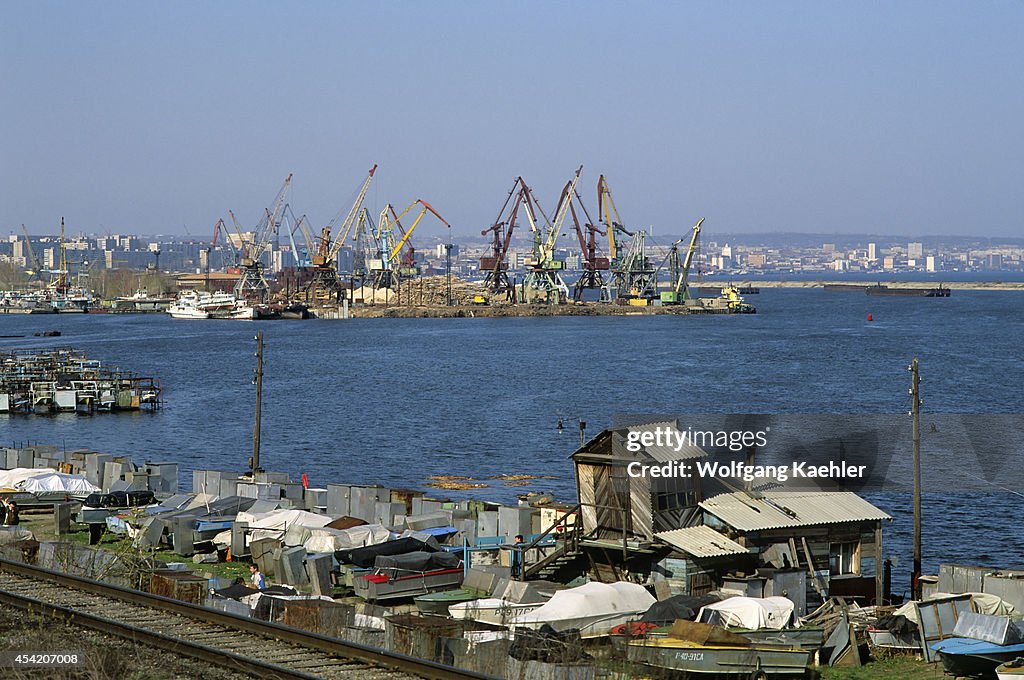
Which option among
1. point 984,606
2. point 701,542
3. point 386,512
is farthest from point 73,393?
point 984,606

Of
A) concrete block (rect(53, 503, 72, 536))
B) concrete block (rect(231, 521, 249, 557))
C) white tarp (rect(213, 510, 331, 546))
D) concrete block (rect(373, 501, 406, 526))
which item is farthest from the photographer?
concrete block (rect(373, 501, 406, 526))

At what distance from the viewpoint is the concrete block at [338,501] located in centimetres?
2191

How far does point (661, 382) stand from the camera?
64.6 m

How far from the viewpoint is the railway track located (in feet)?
31.6

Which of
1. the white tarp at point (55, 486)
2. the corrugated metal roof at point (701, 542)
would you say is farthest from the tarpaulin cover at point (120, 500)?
the corrugated metal roof at point (701, 542)

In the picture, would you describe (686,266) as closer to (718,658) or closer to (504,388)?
(504,388)

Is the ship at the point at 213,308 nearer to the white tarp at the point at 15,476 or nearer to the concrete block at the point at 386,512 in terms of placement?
the white tarp at the point at 15,476

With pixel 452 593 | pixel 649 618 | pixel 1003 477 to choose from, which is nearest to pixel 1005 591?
pixel 649 618

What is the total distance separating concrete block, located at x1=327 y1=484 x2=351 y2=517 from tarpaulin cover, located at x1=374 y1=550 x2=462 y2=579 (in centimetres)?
556

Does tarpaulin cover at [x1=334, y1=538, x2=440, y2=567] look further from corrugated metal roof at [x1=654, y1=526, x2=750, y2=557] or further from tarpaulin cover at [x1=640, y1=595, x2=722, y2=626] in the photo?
tarpaulin cover at [x1=640, y1=595, x2=722, y2=626]

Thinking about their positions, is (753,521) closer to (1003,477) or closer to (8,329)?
(1003,477)

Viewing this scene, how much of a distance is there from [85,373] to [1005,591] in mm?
47840

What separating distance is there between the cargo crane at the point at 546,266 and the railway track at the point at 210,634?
138696mm

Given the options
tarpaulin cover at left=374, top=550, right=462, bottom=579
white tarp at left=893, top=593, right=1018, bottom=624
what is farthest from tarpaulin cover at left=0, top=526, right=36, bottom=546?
white tarp at left=893, top=593, right=1018, bottom=624
